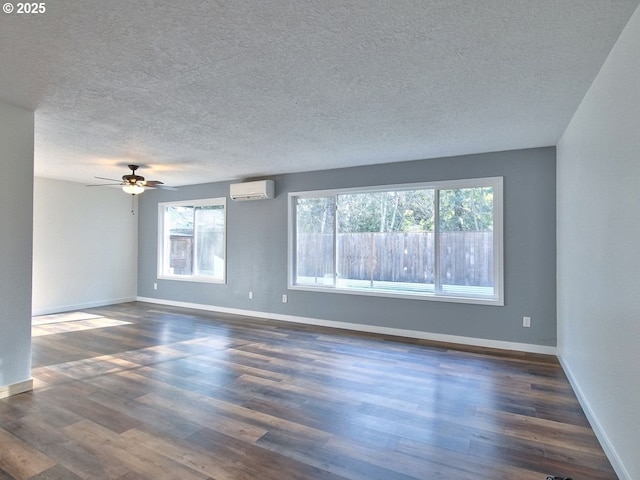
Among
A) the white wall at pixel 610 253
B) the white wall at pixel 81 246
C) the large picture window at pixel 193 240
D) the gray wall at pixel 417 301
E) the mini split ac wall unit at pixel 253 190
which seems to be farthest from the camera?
the large picture window at pixel 193 240

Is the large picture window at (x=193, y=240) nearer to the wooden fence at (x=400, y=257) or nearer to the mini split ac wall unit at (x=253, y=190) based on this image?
the mini split ac wall unit at (x=253, y=190)

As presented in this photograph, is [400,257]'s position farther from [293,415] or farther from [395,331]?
→ [293,415]

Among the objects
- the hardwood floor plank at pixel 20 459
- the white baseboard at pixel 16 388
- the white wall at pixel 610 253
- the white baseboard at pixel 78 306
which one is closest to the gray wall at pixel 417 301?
the white wall at pixel 610 253

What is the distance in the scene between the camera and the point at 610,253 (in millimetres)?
2006

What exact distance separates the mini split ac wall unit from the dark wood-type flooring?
253cm

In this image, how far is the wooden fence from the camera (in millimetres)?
4297

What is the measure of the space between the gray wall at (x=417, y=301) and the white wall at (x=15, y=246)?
3341mm

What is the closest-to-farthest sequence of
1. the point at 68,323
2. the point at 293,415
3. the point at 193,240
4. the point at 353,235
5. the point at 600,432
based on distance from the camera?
the point at 600,432
the point at 293,415
the point at 353,235
the point at 68,323
the point at 193,240

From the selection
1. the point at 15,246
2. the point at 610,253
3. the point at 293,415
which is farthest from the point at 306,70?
the point at 15,246

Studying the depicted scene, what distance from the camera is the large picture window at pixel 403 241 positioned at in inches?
168

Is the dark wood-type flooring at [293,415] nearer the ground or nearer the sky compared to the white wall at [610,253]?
nearer the ground

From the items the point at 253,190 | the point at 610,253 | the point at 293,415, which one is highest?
the point at 253,190

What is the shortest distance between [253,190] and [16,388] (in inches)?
151

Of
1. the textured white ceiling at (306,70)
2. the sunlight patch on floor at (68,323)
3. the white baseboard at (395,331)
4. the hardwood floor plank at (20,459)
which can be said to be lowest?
the hardwood floor plank at (20,459)
